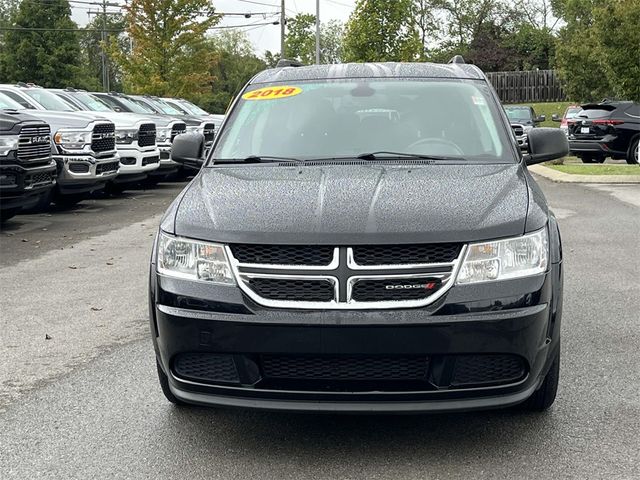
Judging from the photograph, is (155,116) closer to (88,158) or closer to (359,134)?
(88,158)

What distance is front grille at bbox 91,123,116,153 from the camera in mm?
13734

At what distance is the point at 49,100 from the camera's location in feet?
51.1

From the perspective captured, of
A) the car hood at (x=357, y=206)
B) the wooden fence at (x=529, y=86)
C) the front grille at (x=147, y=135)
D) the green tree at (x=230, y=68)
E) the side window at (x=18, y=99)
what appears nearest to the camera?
the car hood at (x=357, y=206)

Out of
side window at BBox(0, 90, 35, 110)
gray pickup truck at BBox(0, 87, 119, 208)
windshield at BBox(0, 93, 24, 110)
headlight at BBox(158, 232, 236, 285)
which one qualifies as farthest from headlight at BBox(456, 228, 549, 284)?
side window at BBox(0, 90, 35, 110)

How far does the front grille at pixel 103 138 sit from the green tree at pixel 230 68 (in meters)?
48.4

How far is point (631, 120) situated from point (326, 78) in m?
17.4

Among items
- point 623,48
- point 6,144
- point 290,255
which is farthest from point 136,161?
point 290,255

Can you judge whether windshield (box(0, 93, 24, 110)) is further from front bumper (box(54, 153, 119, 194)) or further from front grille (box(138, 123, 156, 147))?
front grille (box(138, 123, 156, 147))

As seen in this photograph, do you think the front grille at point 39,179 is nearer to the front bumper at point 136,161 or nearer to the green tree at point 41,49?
the front bumper at point 136,161

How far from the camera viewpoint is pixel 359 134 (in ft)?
16.4

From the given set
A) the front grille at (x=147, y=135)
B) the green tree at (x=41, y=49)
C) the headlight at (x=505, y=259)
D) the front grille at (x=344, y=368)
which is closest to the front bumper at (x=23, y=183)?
the front grille at (x=147, y=135)

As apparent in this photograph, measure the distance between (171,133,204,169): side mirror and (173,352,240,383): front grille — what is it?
6.31ft

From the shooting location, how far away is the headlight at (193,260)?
12.1ft

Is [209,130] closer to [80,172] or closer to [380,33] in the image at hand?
[80,172]
